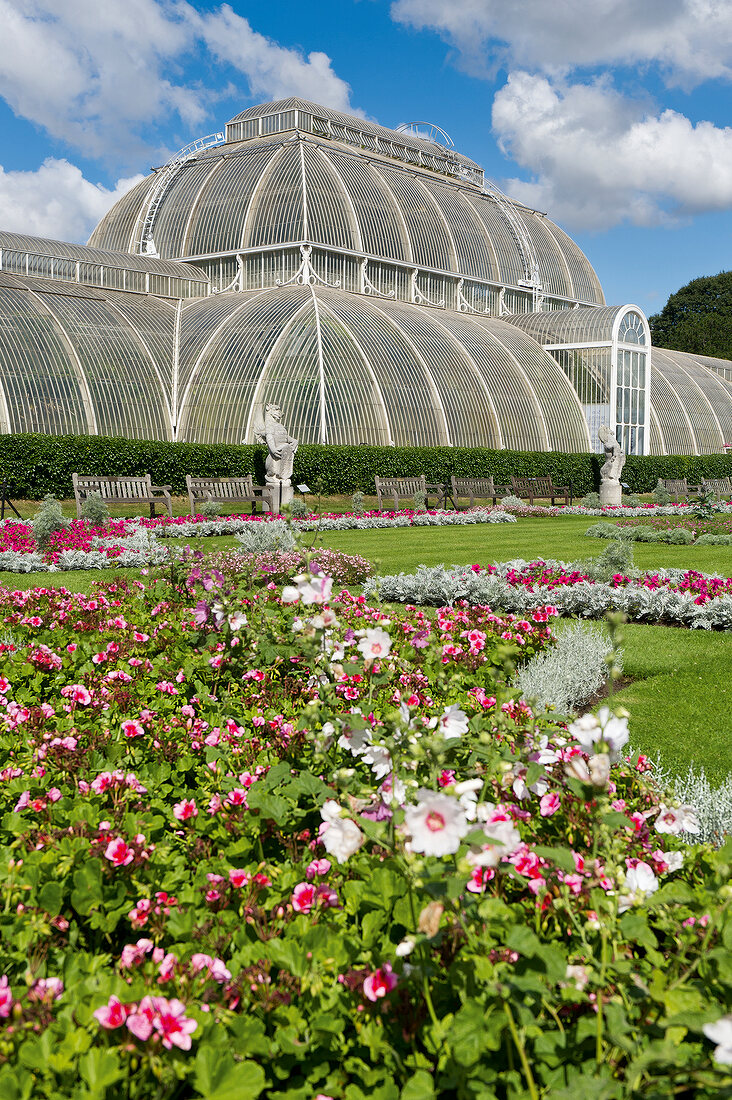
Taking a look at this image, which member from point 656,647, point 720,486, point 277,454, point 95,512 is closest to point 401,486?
point 277,454

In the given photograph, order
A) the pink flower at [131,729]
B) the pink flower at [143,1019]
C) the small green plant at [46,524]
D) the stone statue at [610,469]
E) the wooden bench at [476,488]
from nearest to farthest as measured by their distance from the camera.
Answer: the pink flower at [143,1019] → the pink flower at [131,729] → the small green plant at [46,524] → the wooden bench at [476,488] → the stone statue at [610,469]

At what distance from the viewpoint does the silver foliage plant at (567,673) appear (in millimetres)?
5363

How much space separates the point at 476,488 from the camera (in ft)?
89.9

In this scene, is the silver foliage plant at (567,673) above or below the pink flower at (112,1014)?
below

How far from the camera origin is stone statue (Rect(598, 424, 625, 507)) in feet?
91.3

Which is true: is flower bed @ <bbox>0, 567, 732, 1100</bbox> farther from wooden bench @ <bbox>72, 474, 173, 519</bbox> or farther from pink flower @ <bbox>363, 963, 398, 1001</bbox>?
wooden bench @ <bbox>72, 474, 173, 519</bbox>

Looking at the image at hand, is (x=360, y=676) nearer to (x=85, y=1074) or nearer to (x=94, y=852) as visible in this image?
(x=94, y=852)

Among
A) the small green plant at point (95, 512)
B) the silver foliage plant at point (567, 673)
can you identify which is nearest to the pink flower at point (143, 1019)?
the silver foliage plant at point (567, 673)

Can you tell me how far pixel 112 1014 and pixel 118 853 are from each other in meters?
0.80

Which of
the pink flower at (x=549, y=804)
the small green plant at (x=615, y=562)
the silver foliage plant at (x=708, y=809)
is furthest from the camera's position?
the small green plant at (x=615, y=562)

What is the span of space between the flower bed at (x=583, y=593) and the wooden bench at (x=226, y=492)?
12.2 m

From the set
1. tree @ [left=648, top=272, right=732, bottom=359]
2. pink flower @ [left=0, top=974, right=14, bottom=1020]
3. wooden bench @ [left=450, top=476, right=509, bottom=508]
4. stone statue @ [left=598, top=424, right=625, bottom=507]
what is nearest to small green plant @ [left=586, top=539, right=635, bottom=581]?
pink flower @ [left=0, top=974, right=14, bottom=1020]

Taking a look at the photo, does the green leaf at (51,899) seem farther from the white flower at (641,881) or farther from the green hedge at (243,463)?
the green hedge at (243,463)

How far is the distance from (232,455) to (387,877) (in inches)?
927
